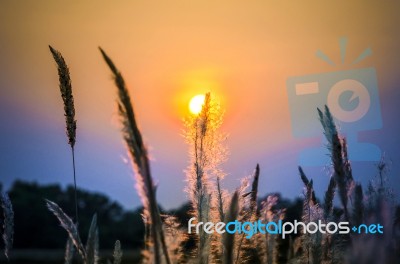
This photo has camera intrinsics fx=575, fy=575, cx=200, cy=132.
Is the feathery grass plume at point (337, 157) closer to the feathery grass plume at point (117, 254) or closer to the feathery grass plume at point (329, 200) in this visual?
the feathery grass plume at point (329, 200)

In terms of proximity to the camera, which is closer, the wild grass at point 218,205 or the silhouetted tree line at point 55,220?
the wild grass at point 218,205

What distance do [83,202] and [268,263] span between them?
28.1 m

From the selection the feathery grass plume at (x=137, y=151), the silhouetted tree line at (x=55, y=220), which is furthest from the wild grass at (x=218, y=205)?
the silhouetted tree line at (x=55, y=220)

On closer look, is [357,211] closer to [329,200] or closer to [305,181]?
[329,200]

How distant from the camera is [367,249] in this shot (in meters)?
0.73

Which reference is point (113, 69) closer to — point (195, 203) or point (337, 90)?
point (195, 203)

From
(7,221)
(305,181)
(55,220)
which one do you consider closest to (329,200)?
(305,181)

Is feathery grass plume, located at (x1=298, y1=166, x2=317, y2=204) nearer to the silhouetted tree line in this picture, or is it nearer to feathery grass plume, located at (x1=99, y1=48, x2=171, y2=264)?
feathery grass plume, located at (x1=99, y1=48, x2=171, y2=264)

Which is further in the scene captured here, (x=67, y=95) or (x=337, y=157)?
(x=67, y=95)

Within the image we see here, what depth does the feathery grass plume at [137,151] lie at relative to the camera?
905 millimetres

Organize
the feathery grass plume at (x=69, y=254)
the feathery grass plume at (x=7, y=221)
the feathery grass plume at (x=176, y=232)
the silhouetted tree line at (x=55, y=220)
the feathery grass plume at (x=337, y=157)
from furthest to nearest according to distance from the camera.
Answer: the silhouetted tree line at (x=55, y=220), the feathery grass plume at (x=7, y=221), the feathery grass plume at (x=69, y=254), the feathery grass plume at (x=176, y=232), the feathery grass plume at (x=337, y=157)

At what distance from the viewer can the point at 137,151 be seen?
926mm

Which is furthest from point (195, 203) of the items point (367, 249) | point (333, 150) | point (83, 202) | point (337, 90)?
point (83, 202)

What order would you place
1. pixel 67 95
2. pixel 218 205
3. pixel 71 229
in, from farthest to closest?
pixel 218 205
pixel 67 95
pixel 71 229
